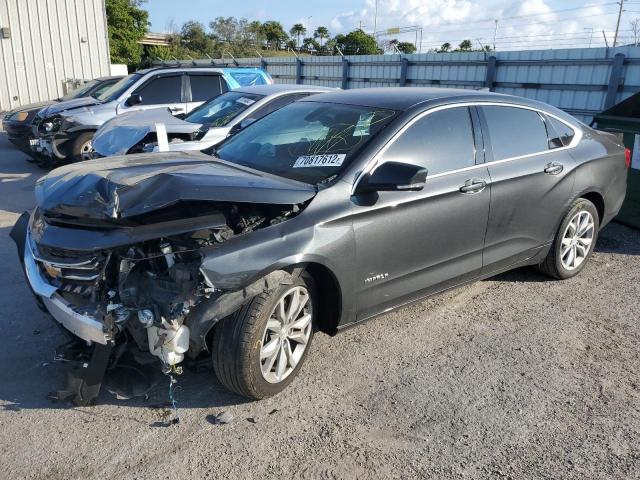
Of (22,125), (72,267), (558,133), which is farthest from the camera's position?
(22,125)

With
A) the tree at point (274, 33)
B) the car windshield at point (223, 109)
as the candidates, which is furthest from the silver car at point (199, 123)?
the tree at point (274, 33)

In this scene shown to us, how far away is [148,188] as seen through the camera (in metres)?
3.02

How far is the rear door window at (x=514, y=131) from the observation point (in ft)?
14.1

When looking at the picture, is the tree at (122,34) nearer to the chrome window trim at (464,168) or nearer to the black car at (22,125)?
the black car at (22,125)

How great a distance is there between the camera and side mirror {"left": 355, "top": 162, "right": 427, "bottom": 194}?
326cm

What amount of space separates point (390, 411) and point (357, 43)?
60.7 metres

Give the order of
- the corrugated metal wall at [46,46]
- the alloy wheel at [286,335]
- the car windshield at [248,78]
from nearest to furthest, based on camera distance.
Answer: the alloy wheel at [286,335], the car windshield at [248,78], the corrugated metal wall at [46,46]

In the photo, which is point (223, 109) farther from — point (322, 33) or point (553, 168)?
point (322, 33)

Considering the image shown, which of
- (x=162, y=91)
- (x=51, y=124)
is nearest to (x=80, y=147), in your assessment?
(x=51, y=124)

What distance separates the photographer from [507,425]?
3.10m

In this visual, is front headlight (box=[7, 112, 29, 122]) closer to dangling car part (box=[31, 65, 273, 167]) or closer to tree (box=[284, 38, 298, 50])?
dangling car part (box=[31, 65, 273, 167])

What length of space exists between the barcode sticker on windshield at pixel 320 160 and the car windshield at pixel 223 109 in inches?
146

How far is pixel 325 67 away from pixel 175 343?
52.5ft

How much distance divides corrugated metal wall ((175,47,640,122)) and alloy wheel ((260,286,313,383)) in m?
→ 7.85
